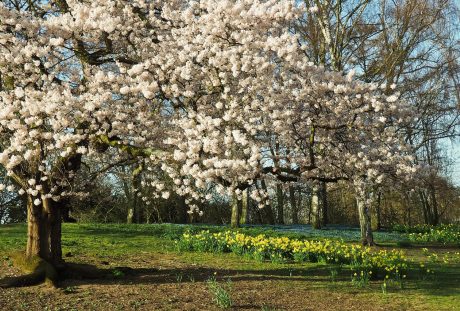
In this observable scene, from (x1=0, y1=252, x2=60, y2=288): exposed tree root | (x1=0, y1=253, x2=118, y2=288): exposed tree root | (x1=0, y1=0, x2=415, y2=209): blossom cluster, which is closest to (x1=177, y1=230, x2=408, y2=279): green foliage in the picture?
(x1=0, y1=0, x2=415, y2=209): blossom cluster

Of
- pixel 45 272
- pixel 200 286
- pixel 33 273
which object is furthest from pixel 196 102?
pixel 33 273

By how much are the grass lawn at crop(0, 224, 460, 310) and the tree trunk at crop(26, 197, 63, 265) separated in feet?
2.66

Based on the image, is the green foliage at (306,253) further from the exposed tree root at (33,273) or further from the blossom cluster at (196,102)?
the exposed tree root at (33,273)

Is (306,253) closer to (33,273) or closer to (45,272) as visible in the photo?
(45,272)

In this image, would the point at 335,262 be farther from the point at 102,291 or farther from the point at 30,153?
the point at 30,153

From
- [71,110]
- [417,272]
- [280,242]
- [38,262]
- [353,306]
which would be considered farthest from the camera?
[280,242]

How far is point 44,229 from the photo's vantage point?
33.9ft

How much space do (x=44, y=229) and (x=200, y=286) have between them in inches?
142

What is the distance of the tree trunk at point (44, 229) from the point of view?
33.5 ft

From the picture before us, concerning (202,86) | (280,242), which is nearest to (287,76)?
(202,86)

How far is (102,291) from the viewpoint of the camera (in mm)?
9500

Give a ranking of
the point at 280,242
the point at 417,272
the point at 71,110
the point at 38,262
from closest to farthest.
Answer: the point at 71,110, the point at 38,262, the point at 417,272, the point at 280,242

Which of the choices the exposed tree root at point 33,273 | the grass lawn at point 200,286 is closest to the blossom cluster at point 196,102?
the exposed tree root at point 33,273

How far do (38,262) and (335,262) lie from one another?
7.71 m
